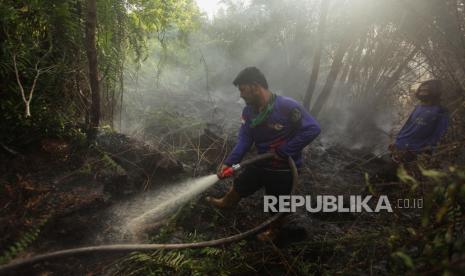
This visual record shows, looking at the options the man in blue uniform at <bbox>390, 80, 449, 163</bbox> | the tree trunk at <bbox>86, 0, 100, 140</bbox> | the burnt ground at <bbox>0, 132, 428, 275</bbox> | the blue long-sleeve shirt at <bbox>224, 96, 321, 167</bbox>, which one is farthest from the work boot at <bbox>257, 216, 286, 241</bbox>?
the tree trunk at <bbox>86, 0, 100, 140</bbox>

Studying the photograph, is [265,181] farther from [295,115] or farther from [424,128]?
[424,128]

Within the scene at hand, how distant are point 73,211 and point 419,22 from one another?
13.3 feet

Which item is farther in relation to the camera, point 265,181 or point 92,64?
point 265,181

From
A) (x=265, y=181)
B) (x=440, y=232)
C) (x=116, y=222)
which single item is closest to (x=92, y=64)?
(x=116, y=222)

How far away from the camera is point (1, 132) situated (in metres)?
2.58

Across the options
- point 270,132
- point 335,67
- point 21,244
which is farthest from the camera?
point 335,67

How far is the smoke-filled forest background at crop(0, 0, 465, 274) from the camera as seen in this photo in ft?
6.18

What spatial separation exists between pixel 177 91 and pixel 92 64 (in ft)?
20.2

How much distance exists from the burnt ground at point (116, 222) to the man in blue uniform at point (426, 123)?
83 cm

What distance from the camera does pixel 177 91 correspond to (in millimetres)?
8945

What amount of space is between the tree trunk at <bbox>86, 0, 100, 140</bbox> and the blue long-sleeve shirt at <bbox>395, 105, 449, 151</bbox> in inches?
136

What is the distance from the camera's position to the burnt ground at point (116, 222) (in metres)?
2.26

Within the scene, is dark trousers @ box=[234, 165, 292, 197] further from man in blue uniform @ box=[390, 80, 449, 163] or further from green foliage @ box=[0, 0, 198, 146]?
green foliage @ box=[0, 0, 198, 146]

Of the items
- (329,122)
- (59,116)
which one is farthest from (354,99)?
(59,116)
